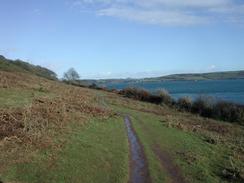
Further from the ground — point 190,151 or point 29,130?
point 29,130

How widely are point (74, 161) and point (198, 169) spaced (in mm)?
6520

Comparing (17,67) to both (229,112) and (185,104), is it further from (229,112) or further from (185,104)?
(229,112)

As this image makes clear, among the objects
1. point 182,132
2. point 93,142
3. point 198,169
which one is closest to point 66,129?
point 93,142

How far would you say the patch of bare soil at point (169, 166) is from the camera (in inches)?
738

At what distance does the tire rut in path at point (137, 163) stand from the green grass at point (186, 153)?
308mm

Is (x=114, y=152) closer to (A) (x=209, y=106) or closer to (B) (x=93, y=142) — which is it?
(B) (x=93, y=142)

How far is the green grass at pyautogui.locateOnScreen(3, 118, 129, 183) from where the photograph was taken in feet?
54.0

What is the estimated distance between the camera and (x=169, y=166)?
21.0m

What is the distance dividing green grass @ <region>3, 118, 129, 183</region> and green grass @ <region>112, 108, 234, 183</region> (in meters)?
1.68

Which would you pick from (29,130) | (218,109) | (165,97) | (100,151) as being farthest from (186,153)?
(165,97)

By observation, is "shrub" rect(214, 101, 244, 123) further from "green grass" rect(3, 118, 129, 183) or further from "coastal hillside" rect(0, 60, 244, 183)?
"green grass" rect(3, 118, 129, 183)

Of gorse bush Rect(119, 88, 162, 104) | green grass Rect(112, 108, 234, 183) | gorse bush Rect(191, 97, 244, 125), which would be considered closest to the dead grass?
green grass Rect(112, 108, 234, 183)

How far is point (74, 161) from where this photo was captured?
62.6 feet

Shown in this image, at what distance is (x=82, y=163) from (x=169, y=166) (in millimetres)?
4904
